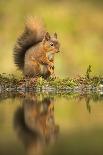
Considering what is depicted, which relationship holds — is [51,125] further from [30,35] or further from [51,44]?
[30,35]

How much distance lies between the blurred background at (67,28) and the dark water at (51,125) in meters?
3.39

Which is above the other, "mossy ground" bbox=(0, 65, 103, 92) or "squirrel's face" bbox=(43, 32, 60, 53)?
"squirrel's face" bbox=(43, 32, 60, 53)

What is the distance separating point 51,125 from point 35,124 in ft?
0.54

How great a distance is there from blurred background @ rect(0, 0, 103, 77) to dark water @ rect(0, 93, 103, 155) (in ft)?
11.1

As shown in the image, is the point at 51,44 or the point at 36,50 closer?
the point at 51,44

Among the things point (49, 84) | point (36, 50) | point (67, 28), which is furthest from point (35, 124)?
point (67, 28)

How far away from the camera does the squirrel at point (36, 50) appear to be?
26.3 ft

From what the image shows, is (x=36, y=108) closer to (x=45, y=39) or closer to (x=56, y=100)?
(x=56, y=100)

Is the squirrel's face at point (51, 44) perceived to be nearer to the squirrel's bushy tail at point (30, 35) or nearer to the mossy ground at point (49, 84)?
the squirrel's bushy tail at point (30, 35)

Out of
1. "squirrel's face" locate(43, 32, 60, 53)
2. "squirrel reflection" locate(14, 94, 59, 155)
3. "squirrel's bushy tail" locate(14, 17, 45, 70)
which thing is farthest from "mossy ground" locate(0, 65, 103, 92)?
"squirrel reflection" locate(14, 94, 59, 155)

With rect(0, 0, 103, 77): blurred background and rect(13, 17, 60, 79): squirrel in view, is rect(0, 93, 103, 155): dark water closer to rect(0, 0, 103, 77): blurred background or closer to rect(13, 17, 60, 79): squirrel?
rect(13, 17, 60, 79): squirrel

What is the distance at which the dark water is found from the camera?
10.9 feet

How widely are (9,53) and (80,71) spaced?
1290 millimetres

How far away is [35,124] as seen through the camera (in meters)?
4.45
